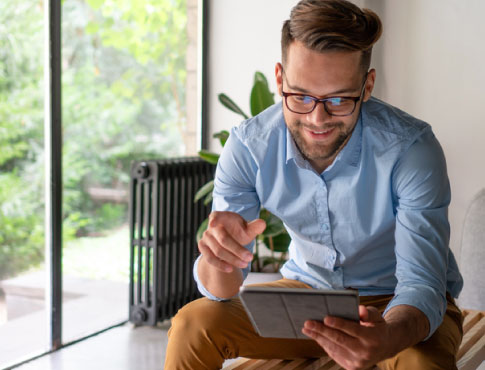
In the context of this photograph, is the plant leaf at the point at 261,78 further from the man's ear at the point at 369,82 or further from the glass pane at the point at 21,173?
the man's ear at the point at 369,82

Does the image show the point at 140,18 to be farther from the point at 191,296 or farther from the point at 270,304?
the point at 270,304

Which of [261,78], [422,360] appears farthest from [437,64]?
[422,360]

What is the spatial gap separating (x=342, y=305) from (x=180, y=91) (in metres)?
2.78

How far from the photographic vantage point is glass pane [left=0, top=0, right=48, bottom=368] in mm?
2779

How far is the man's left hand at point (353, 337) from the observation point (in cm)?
126

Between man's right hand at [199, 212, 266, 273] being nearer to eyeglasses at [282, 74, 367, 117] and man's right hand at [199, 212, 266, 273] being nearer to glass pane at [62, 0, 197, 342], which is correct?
eyeglasses at [282, 74, 367, 117]

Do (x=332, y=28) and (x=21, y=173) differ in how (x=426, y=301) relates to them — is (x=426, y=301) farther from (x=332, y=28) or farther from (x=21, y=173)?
(x=21, y=173)

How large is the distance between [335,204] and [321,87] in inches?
12.8

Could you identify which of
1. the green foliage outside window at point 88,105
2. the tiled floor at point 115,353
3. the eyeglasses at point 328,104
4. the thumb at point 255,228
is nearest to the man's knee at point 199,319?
the thumb at point 255,228

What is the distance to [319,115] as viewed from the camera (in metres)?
1.55

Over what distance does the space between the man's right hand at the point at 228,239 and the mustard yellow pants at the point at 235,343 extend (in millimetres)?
220

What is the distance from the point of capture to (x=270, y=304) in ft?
4.23

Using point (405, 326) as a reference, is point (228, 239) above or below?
above

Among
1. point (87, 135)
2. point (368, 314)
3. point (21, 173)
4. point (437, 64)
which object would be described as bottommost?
point (368, 314)
